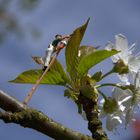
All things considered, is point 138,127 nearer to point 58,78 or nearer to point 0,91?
point 0,91

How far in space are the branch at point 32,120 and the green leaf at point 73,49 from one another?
27 cm

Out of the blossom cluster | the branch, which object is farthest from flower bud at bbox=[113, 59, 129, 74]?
the branch

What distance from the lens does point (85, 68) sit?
1.07m

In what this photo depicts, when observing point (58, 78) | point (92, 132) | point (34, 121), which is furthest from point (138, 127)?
point (58, 78)

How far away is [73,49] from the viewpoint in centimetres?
106

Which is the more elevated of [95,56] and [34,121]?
[95,56]

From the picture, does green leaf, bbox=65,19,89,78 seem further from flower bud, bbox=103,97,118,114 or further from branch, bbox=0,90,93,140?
branch, bbox=0,90,93,140

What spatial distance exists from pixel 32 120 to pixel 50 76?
310 mm

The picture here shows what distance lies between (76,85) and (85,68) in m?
0.06

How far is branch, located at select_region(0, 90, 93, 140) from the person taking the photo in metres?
0.72

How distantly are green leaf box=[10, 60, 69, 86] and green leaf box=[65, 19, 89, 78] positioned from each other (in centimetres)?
2

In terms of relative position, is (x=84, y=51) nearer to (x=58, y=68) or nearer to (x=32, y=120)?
(x=58, y=68)

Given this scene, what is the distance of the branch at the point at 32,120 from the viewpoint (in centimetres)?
72

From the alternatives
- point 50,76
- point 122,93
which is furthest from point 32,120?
point 122,93
